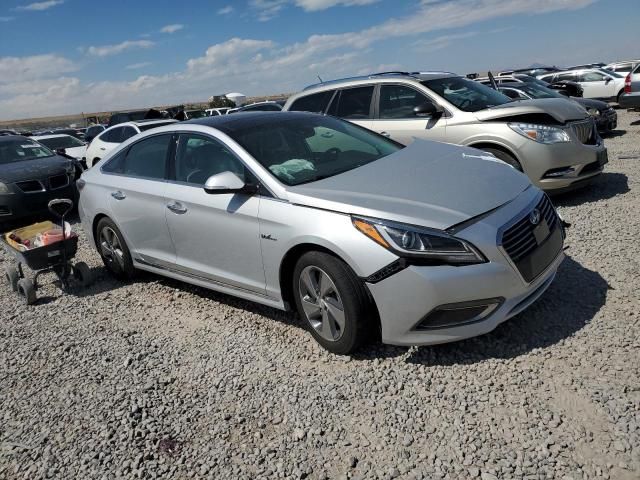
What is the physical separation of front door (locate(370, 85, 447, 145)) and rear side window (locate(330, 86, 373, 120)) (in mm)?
184

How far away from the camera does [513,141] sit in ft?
20.1

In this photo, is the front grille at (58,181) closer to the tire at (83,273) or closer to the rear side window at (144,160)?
the tire at (83,273)

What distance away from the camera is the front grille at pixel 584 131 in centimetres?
621

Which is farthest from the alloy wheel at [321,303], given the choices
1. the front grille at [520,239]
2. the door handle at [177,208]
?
the door handle at [177,208]

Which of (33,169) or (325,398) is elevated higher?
(33,169)

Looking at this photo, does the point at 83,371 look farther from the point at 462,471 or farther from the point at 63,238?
the point at 462,471

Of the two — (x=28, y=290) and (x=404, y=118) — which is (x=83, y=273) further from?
(x=404, y=118)

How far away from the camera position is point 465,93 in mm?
6930

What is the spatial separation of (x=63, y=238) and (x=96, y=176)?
2.37 ft

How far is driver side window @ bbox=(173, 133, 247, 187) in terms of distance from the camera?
4.05m

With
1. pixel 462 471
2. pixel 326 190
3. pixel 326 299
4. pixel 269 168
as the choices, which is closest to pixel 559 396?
pixel 462 471

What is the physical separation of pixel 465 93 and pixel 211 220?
4396mm

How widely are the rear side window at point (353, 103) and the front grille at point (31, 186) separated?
16.8 feet

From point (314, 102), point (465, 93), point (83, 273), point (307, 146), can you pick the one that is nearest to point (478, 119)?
point (465, 93)
